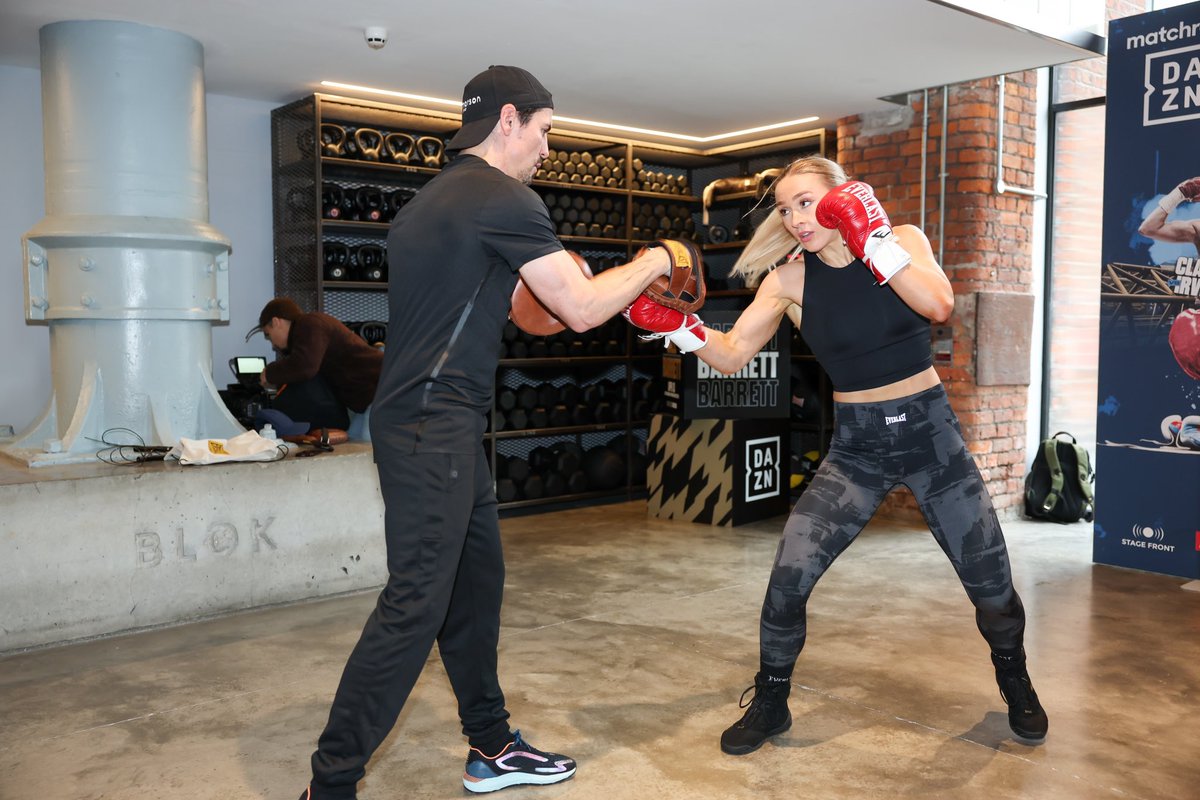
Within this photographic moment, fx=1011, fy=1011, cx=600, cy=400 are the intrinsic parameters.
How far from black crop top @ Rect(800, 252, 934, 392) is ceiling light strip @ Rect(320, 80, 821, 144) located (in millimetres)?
4252

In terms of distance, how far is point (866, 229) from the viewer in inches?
105

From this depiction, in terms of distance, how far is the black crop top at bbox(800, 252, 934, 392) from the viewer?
9.51 feet

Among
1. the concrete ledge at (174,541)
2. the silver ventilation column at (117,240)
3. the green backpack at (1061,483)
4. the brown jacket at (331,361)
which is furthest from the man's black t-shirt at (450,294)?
the green backpack at (1061,483)

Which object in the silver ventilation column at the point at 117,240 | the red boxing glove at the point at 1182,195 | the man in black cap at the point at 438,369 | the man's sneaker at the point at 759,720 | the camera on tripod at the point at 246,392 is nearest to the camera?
the man in black cap at the point at 438,369

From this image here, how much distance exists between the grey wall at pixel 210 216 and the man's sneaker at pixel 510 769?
13.8ft

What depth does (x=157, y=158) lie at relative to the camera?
15.8ft

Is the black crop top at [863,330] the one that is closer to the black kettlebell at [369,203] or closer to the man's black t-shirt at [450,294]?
the man's black t-shirt at [450,294]

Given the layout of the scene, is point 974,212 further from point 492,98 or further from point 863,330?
point 492,98

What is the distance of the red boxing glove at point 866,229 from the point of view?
8.72ft

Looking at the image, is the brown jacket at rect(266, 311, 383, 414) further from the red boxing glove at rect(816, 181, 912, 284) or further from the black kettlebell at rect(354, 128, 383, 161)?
the red boxing glove at rect(816, 181, 912, 284)

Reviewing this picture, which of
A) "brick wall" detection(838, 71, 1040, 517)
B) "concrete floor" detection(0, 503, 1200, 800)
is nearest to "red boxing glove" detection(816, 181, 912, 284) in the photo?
"concrete floor" detection(0, 503, 1200, 800)

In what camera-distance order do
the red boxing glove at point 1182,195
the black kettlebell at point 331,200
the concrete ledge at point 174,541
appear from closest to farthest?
the concrete ledge at point 174,541, the red boxing glove at point 1182,195, the black kettlebell at point 331,200

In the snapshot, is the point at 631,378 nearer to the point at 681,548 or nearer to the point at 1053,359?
the point at 681,548

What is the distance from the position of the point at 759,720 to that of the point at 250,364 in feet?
14.1
